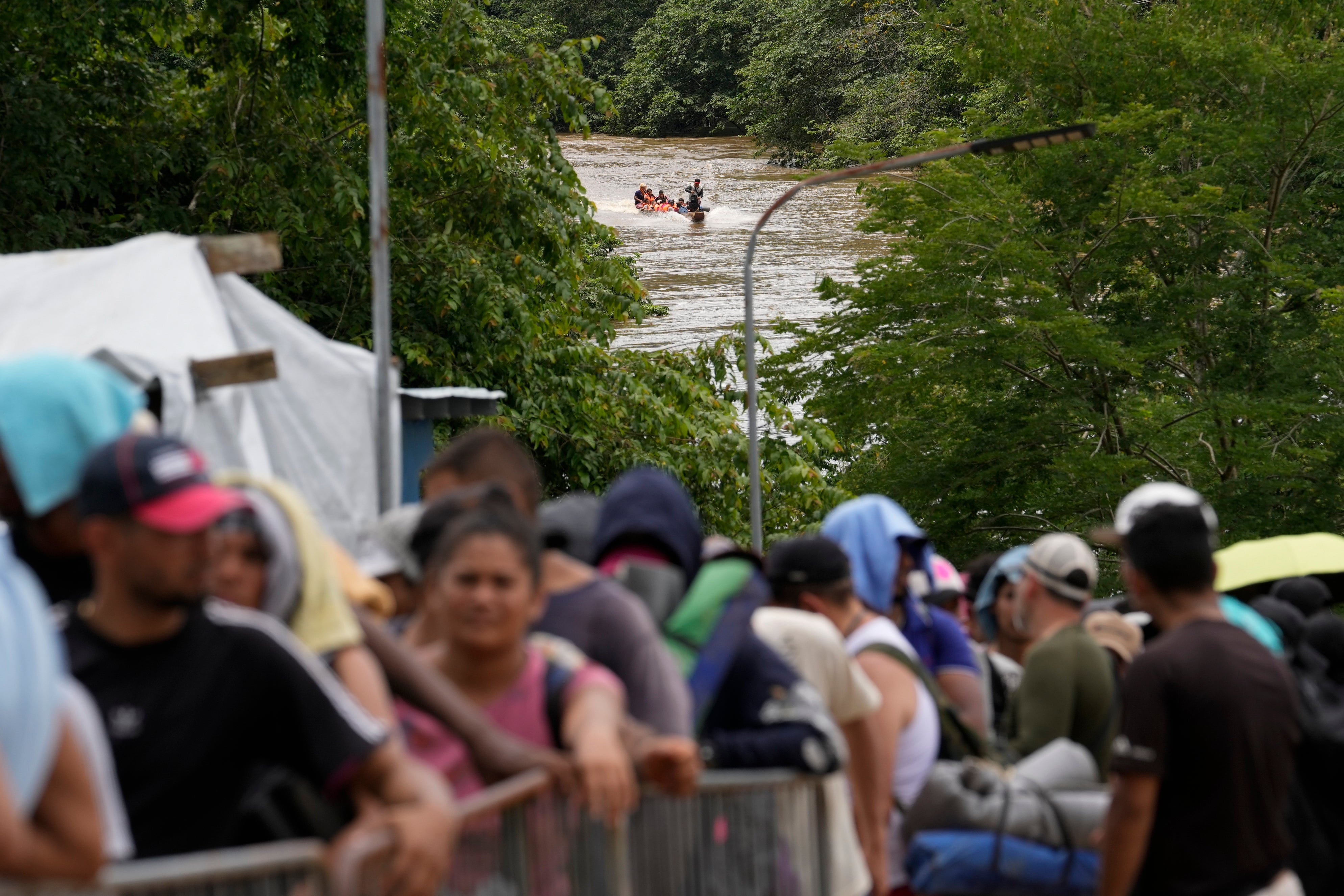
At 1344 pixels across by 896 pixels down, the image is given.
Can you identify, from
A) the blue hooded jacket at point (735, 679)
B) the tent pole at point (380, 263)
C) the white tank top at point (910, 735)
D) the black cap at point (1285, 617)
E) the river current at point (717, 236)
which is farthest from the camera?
the river current at point (717, 236)

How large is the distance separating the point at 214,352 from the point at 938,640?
415 centimetres

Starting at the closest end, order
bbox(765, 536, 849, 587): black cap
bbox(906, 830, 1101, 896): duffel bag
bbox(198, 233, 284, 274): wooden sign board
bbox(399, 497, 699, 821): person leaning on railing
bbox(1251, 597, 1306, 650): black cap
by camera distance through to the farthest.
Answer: bbox(399, 497, 699, 821): person leaning on railing, bbox(906, 830, 1101, 896): duffel bag, bbox(765, 536, 849, 587): black cap, bbox(1251, 597, 1306, 650): black cap, bbox(198, 233, 284, 274): wooden sign board

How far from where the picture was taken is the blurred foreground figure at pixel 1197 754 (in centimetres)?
332

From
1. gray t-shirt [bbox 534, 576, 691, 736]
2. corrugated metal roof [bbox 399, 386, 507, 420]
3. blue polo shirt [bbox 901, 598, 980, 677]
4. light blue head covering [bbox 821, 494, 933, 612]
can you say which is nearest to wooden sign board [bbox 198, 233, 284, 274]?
corrugated metal roof [bbox 399, 386, 507, 420]

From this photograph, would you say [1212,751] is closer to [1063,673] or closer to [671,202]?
[1063,673]

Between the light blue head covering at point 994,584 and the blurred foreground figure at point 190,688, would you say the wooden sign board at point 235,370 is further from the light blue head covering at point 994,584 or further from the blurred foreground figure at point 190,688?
the blurred foreground figure at point 190,688

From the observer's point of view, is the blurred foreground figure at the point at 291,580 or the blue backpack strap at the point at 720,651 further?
the blue backpack strap at the point at 720,651

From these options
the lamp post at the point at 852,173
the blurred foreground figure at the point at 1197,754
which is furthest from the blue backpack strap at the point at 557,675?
the lamp post at the point at 852,173

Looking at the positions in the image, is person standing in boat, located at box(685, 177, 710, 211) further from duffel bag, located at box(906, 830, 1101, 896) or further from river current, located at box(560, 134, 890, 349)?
duffel bag, located at box(906, 830, 1101, 896)

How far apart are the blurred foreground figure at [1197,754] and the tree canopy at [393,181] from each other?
11.2m

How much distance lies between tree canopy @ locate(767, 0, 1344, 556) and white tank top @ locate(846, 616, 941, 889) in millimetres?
12156

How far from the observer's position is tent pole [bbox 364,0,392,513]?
8359mm

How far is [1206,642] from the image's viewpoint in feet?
11.0

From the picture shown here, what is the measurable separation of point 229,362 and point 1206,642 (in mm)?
4961
